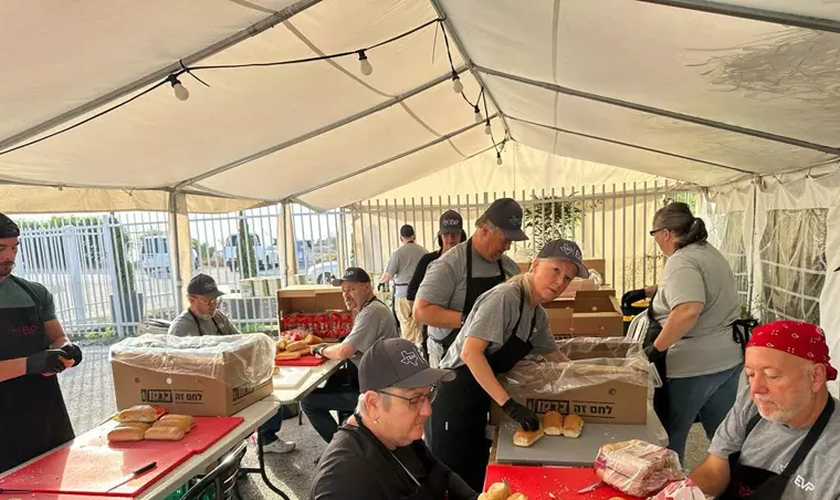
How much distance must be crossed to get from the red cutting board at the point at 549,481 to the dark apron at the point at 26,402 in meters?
1.94

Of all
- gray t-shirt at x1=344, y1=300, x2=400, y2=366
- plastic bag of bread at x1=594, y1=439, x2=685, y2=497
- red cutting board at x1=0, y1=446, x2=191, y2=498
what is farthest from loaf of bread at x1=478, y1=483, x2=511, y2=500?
gray t-shirt at x1=344, y1=300, x2=400, y2=366

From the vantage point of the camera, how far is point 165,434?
6.99ft

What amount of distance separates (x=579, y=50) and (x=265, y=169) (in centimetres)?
328

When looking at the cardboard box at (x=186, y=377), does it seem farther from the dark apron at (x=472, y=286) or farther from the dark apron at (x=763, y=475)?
the dark apron at (x=763, y=475)

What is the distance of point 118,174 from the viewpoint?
358 cm

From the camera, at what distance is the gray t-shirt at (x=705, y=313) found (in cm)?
230

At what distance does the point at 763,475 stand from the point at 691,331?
1050 millimetres

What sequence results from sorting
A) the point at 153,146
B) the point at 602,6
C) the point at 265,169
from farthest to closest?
the point at 265,169, the point at 153,146, the point at 602,6

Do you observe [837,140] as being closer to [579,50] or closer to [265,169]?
[579,50]

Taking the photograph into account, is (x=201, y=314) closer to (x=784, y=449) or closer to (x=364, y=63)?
(x=364, y=63)

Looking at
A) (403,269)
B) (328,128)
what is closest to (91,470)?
(328,128)

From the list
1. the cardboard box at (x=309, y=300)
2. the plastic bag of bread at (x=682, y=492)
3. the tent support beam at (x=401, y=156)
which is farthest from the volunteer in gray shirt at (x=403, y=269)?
the plastic bag of bread at (x=682, y=492)

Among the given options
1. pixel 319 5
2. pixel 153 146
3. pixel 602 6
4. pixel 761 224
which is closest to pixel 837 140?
pixel 602 6

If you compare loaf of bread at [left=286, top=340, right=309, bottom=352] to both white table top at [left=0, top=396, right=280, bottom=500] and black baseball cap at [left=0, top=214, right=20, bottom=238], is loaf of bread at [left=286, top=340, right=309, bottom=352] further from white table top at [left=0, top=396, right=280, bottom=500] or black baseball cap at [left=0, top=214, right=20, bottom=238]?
black baseball cap at [left=0, top=214, right=20, bottom=238]
